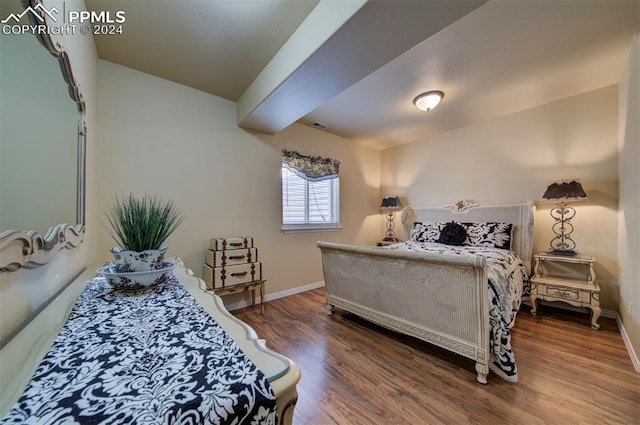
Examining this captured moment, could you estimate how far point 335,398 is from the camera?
151 centimetres

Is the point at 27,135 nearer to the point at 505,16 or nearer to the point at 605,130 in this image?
the point at 505,16

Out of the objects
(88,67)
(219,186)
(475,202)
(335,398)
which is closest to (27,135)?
(88,67)

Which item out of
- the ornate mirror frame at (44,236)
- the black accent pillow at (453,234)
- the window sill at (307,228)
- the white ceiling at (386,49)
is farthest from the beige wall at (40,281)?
the black accent pillow at (453,234)

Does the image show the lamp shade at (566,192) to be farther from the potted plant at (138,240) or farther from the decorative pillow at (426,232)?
the potted plant at (138,240)

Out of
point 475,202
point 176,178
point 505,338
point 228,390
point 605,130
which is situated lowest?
point 505,338

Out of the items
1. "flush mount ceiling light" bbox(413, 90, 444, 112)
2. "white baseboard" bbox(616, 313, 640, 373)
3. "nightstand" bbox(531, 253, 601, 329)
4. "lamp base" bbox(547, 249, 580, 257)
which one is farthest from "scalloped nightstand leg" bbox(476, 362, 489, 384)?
"flush mount ceiling light" bbox(413, 90, 444, 112)

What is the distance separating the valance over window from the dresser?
4.09ft

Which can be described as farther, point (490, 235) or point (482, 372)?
point (490, 235)

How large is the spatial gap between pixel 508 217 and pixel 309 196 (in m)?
2.77

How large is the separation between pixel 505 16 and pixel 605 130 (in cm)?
215

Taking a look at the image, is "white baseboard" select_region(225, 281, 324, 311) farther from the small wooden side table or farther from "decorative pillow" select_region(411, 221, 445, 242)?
"decorative pillow" select_region(411, 221, 445, 242)

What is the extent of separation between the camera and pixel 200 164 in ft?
8.80

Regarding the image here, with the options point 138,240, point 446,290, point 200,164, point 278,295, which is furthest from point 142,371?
point 278,295

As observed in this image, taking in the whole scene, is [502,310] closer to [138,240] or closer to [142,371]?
[142,371]
